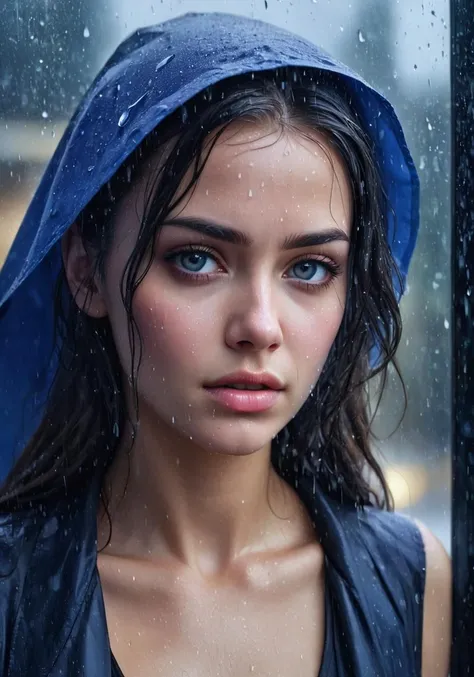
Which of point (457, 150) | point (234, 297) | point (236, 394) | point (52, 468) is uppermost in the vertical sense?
point (457, 150)

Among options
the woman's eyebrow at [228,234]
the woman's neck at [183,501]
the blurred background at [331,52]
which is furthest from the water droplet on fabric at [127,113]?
the blurred background at [331,52]

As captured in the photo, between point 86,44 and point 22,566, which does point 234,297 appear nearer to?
point 22,566

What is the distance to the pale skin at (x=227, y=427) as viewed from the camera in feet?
3.88

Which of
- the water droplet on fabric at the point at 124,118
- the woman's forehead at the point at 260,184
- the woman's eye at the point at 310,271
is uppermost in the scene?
the water droplet on fabric at the point at 124,118

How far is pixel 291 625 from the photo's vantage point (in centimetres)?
133

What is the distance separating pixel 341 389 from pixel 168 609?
383 millimetres

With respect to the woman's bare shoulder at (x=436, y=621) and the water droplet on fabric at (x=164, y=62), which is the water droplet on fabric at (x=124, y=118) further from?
the woman's bare shoulder at (x=436, y=621)

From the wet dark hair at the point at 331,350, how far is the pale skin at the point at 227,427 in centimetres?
2

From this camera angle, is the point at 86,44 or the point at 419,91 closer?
the point at 86,44

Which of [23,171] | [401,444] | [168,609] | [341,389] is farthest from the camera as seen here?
[401,444]

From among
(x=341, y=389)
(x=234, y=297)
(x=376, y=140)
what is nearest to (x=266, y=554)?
(x=341, y=389)

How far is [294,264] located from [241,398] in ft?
0.55

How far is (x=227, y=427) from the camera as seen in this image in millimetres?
1208

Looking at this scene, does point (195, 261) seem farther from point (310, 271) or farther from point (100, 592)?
point (100, 592)
